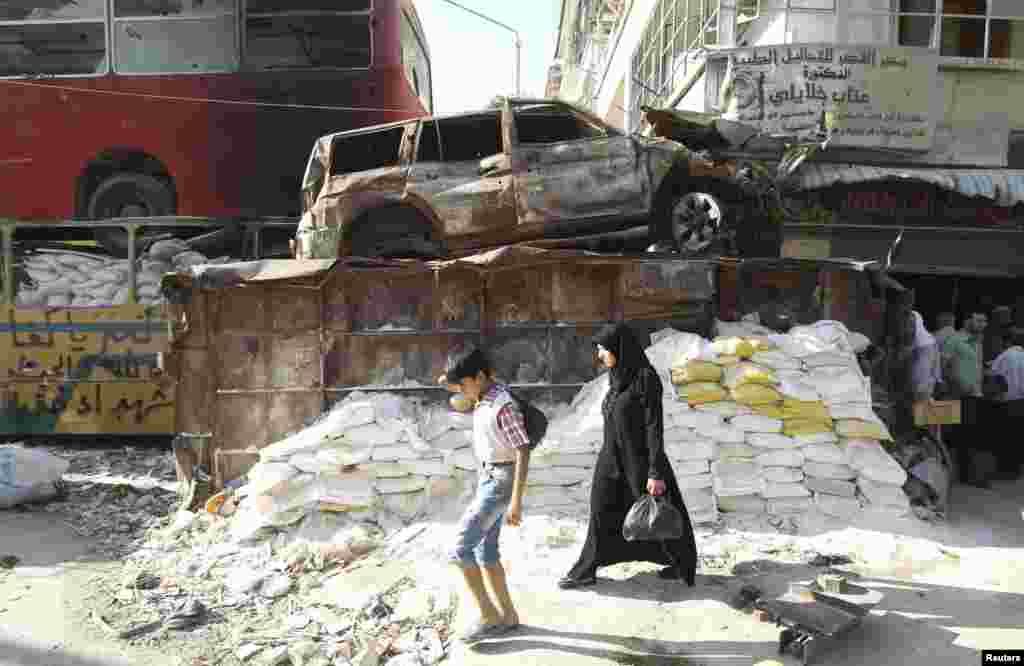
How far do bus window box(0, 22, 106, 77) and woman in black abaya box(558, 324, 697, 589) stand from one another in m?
8.52

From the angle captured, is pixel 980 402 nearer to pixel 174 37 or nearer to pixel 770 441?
pixel 770 441

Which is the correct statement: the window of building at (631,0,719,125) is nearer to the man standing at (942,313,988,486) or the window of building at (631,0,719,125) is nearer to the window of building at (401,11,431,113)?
the window of building at (401,11,431,113)

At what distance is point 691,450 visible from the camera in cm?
548

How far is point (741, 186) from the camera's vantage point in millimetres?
7203

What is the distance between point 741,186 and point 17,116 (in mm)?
8992

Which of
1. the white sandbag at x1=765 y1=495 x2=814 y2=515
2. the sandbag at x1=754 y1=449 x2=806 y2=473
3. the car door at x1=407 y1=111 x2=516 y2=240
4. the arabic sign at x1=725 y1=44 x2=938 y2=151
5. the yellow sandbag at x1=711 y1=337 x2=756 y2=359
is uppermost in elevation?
the arabic sign at x1=725 y1=44 x2=938 y2=151

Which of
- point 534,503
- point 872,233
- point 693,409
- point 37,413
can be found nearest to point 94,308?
point 37,413

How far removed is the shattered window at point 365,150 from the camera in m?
7.59

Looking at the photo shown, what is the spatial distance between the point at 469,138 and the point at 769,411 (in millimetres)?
3832

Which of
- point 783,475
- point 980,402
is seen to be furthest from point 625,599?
point 980,402

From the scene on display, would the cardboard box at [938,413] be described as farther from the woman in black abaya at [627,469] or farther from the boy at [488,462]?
the boy at [488,462]

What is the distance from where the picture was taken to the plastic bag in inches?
153

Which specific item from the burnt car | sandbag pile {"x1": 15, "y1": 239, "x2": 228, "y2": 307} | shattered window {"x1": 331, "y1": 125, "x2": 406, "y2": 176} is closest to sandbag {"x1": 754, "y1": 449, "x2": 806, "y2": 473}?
the burnt car

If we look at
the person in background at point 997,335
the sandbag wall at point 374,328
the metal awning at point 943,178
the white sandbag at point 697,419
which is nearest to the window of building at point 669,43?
the metal awning at point 943,178
